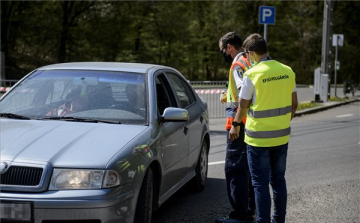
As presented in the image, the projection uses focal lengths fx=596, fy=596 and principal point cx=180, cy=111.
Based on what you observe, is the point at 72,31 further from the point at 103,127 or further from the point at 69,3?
the point at 103,127

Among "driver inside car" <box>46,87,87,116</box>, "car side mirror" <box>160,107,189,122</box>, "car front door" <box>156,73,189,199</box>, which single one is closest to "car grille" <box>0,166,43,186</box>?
"driver inside car" <box>46,87,87,116</box>

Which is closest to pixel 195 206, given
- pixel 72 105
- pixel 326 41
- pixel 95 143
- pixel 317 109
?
pixel 72 105

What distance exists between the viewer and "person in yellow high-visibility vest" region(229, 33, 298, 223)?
520 centimetres

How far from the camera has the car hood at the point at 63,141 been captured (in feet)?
14.8

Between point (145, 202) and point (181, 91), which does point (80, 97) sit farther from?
point (181, 91)

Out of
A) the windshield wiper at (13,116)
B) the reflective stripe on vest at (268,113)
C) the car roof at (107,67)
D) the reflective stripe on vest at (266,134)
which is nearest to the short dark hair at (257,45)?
the reflective stripe on vest at (268,113)

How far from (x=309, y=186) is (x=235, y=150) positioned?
2.53 meters

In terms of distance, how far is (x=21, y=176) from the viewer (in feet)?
14.4

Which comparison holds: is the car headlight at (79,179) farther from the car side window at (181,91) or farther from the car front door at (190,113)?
the car side window at (181,91)

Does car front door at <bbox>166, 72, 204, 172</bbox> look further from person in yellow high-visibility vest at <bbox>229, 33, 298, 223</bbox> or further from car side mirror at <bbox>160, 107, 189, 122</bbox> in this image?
person in yellow high-visibility vest at <bbox>229, 33, 298, 223</bbox>

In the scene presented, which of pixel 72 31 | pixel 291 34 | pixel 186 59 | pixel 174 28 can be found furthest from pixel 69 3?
pixel 291 34

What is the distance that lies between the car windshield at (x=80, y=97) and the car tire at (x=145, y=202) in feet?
2.15

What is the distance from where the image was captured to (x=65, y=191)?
4.41 metres

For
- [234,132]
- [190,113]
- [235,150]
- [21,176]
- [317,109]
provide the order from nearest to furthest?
[21,176], [234,132], [235,150], [190,113], [317,109]
